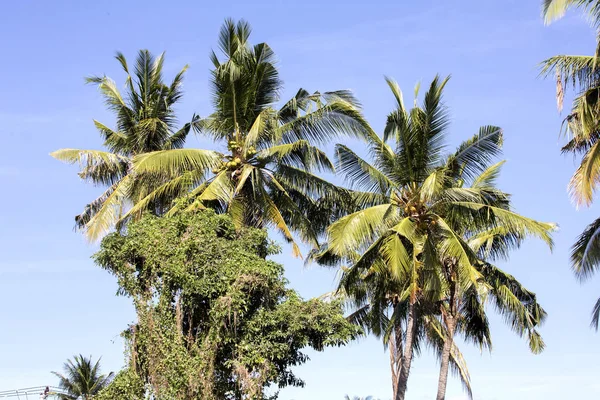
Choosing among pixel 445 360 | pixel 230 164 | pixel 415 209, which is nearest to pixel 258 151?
pixel 230 164

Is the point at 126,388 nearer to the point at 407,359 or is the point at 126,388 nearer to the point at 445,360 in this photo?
the point at 407,359

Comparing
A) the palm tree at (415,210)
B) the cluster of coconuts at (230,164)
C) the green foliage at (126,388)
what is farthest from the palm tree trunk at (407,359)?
the green foliage at (126,388)

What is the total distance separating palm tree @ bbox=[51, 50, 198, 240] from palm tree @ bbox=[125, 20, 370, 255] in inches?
67.3

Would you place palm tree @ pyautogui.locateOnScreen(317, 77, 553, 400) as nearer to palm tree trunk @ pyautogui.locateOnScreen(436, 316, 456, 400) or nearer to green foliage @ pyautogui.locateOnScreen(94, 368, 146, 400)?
palm tree trunk @ pyautogui.locateOnScreen(436, 316, 456, 400)

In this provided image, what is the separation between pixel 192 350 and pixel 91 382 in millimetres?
20964

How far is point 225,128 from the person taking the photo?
75.0ft

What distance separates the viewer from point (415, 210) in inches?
834

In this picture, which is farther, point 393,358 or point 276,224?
point 393,358

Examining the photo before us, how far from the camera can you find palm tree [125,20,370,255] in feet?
73.2

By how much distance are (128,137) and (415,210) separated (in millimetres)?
9375

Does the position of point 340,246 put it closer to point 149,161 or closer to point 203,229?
point 203,229

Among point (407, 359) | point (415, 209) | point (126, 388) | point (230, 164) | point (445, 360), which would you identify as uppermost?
point (230, 164)

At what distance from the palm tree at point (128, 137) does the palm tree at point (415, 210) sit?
5782mm

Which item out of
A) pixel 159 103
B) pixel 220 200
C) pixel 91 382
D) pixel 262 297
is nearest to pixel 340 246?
pixel 262 297
